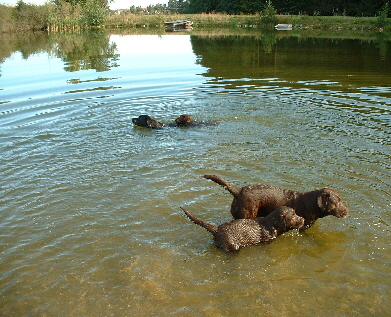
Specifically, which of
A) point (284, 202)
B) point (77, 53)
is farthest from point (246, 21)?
point (284, 202)

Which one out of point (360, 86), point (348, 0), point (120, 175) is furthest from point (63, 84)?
point (348, 0)

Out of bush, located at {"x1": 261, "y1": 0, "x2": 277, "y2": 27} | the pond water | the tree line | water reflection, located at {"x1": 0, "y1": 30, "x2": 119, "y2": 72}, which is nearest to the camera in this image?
the pond water

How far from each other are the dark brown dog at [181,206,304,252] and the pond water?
0.56 ft

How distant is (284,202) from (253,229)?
0.83m

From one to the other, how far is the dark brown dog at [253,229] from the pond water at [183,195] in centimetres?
17

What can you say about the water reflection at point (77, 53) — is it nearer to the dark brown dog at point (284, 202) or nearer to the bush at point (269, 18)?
the dark brown dog at point (284, 202)

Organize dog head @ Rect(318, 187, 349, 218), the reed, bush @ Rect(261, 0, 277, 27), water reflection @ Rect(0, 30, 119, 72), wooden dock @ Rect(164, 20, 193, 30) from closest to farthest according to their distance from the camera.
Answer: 1. dog head @ Rect(318, 187, 349, 218)
2. water reflection @ Rect(0, 30, 119, 72)
3. the reed
4. bush @ Rect(261, 0, 277, 27)
5. wooden dock @ Rect(164, 20, 193, 30)

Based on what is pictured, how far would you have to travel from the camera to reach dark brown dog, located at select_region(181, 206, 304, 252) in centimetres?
596

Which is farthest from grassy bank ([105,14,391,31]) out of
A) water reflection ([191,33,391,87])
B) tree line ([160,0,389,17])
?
water reflection ([191,33,391,87])

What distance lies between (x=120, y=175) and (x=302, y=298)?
4864mm

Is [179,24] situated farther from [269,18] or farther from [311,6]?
[311,6]

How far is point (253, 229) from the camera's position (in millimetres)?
6078

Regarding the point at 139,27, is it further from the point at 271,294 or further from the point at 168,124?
the point at 271,294

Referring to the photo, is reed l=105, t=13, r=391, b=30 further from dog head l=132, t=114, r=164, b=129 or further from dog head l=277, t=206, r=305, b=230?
dog head l=277, t=206, r=305, b=230
